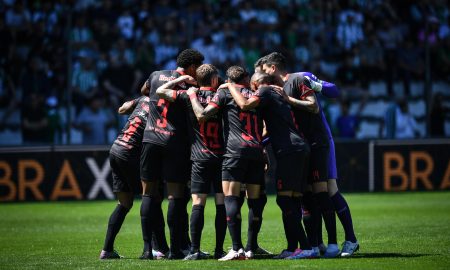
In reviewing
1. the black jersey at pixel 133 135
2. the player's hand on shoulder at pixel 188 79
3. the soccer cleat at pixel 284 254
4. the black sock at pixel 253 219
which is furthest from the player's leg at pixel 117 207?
the soccer cleat at pixel 284 254

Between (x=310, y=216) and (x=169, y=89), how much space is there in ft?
7.36

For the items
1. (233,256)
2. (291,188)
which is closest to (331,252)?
(291,188)

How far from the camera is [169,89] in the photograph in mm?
10508

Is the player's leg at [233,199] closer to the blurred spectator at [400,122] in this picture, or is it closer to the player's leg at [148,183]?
the player's leg at [148,183]

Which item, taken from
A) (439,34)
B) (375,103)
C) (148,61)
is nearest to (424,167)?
(375,103)

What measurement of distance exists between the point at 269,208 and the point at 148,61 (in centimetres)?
517

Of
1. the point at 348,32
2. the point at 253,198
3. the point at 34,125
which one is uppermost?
the point at 348,32

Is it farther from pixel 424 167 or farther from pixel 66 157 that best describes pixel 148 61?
pixel 424 167

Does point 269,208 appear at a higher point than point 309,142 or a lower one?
lower

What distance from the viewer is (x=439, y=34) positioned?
23812 millimetres

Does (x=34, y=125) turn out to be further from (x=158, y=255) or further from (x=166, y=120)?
(x=166, y=120)

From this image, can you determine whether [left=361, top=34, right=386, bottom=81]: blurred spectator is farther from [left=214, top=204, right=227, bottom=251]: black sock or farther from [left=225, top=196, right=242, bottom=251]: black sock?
[left=225, top=196, right=242, bottom=251]: black sock

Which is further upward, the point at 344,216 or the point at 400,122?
the point at 400,122

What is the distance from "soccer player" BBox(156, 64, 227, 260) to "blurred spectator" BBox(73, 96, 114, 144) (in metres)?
10.0
